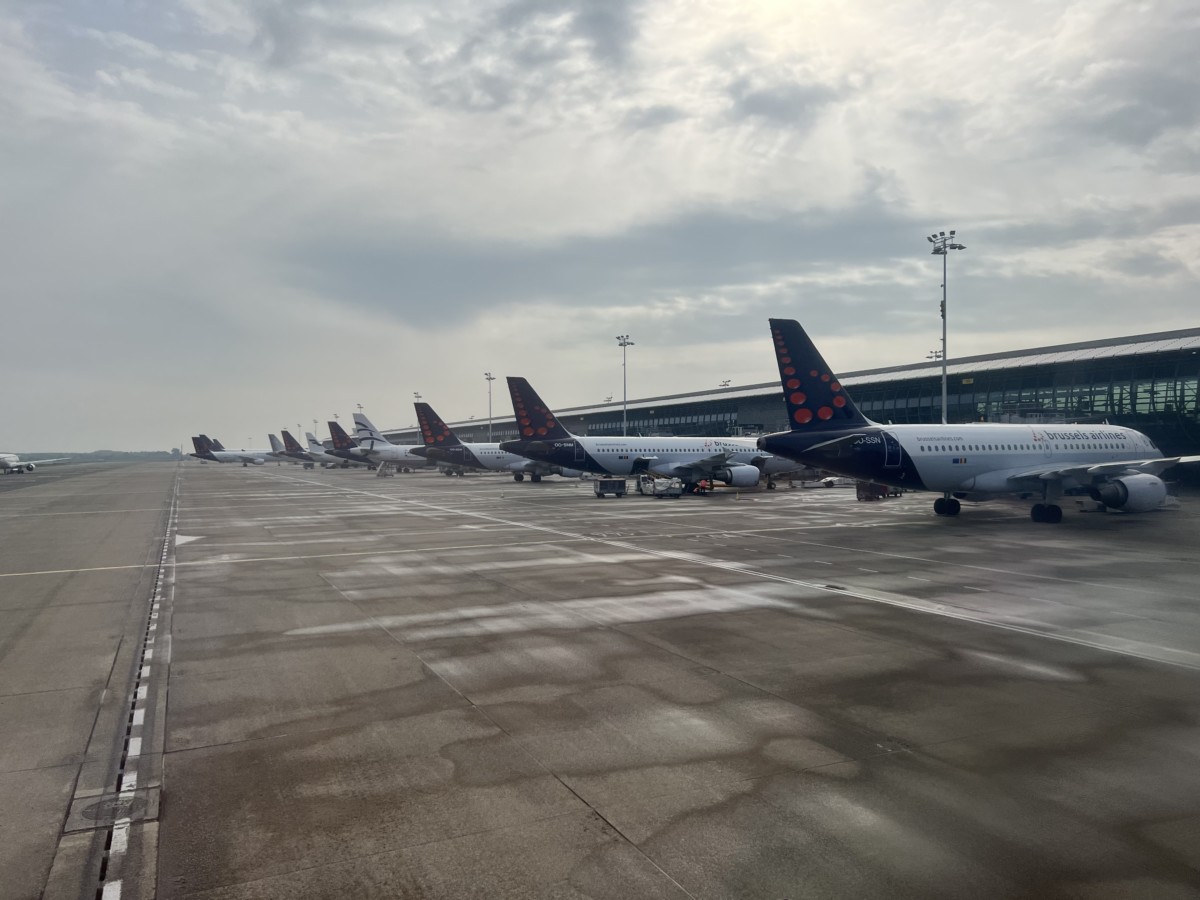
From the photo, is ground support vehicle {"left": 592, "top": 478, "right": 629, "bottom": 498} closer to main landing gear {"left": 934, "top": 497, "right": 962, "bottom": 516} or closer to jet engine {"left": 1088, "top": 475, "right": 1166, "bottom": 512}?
main landing gear {"left": 934, "top": 497, "right": 962, "bottom": 516}

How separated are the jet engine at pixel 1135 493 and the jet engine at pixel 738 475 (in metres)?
22.4

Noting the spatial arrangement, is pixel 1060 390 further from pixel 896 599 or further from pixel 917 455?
pixel 896 599

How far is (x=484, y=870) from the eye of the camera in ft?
19.1

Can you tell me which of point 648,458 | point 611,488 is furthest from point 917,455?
point 648,458

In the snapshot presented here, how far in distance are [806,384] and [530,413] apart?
85.2ft

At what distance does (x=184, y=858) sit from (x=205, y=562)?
1893 cm

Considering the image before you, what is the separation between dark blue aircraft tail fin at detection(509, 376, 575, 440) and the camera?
175 ft

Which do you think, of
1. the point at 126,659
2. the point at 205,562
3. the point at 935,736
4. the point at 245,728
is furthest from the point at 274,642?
the point at 205,562

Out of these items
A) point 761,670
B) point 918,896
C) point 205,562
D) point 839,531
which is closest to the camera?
point 918,896

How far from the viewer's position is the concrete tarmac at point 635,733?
5.90 meters

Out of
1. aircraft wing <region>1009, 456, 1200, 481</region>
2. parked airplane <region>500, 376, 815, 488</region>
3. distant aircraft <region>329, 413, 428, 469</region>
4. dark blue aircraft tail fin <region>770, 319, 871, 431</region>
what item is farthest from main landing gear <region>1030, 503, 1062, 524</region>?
distant aircraft <region>329, 413, 428, 469</region>

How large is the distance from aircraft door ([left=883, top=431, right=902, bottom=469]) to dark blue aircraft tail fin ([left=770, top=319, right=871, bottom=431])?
133 cm

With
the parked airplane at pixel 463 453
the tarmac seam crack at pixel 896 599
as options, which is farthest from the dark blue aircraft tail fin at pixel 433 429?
the tarmac seam crack at pixel 896 599

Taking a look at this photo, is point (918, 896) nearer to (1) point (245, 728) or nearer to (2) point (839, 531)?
(1) point (245, 728)
